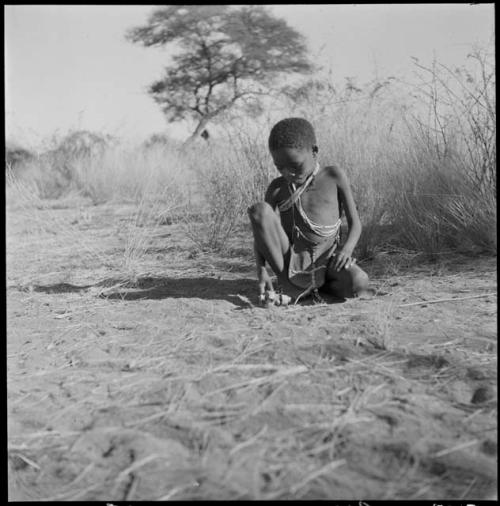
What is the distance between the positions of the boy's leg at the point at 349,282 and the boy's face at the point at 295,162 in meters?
0.42

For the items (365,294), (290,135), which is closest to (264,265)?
(365,294)

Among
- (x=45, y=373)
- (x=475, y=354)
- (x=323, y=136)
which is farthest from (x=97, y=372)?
(x=323, y=136)

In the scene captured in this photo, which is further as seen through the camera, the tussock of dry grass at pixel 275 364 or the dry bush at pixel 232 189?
the dry bush at pixel 232 189

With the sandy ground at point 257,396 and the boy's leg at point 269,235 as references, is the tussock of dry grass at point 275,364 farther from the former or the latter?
the boy's leg at point 269,235

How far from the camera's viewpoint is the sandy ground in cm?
139

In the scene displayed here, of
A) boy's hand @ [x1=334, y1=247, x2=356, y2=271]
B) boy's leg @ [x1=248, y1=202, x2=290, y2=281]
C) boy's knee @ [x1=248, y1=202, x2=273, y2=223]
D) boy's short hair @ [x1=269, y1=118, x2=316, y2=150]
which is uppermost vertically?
boy's short hair @ [x1=269, y1=118, x2=316, y2=150]

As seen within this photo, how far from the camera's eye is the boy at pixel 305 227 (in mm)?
2719

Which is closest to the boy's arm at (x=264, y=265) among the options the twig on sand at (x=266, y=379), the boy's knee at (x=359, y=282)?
the boy's knee at (x=359, y=282)

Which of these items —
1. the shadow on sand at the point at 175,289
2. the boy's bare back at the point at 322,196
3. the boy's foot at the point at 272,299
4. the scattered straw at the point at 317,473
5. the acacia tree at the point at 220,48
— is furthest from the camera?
the acacia tree at the point at 220,48

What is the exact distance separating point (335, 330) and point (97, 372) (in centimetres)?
84

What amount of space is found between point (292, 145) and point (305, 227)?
403 millimetres

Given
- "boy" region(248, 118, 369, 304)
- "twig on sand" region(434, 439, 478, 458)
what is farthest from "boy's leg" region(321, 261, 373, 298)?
"twig on sand" region(434, 439, 478, 458)

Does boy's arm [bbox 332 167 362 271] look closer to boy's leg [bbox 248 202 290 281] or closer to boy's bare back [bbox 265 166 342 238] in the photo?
boy's bare back [bbox 265 166 342 238]

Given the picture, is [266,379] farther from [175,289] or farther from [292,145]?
[175,289]
